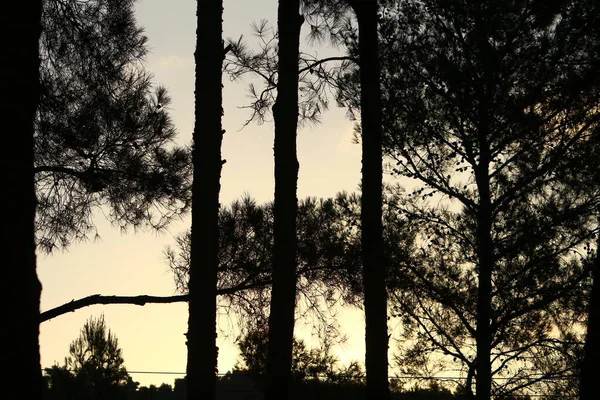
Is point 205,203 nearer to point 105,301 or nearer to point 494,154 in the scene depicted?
point 105,301

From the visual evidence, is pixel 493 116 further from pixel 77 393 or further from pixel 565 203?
pixel 77 393

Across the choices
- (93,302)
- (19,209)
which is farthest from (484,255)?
(19,209)

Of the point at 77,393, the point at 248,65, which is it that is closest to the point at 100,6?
the point at 248,65

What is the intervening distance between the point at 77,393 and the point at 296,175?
8.34 metres

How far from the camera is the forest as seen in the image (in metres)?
7.30

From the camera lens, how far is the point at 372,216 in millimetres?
7605

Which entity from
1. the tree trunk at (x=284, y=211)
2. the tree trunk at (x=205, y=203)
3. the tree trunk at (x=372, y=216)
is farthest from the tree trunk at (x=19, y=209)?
the tree trunk at (x=372, y=216)

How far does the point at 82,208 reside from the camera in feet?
29.7

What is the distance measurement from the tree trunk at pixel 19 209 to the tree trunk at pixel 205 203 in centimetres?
254

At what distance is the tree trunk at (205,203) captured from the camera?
6.36m

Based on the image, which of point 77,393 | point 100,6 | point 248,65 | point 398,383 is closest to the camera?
point 100,6

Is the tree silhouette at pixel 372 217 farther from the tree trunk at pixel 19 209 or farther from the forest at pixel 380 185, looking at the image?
the tree trunk at pixel 19 209

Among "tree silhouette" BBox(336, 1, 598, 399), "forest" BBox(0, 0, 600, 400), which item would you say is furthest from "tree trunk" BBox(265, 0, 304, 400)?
"tree silhouette" BBox(336, 1, 598, 399)

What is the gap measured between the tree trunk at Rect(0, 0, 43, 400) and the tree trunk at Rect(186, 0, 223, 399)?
2545 millimetres
